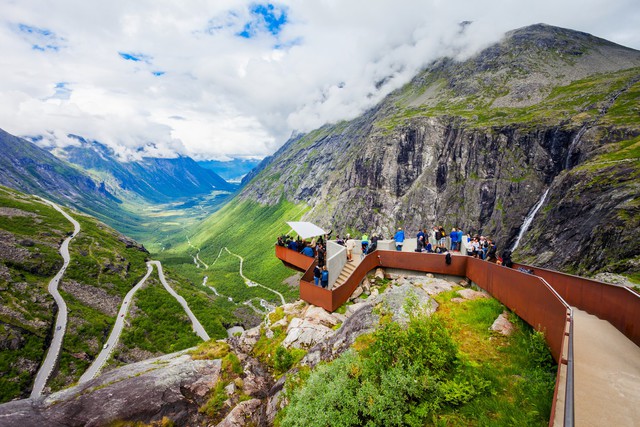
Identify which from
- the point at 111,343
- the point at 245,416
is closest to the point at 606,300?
the point at 245,416

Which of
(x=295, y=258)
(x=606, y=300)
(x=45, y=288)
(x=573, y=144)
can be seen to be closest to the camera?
(x=606, y=300)

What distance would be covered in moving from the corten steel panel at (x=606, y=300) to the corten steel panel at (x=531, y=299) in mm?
2409

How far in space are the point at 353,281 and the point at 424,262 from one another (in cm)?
558

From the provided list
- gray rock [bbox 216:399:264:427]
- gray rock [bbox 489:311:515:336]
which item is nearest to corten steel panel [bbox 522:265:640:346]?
gray rock [bbox 489:311:515:336]

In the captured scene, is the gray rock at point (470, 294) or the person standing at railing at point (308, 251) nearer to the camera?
the gray rock at point (470, 294)

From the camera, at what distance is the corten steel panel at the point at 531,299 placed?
29.9 ft

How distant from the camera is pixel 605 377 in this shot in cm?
723

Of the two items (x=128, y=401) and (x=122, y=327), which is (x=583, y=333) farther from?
(x=122, y=327)

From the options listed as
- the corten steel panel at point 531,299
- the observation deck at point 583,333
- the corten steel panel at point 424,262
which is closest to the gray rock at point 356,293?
the observation deck at point 583,333

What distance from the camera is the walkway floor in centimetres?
591

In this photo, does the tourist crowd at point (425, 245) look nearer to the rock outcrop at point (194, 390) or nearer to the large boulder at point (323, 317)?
the large boulder at point (323, 317)

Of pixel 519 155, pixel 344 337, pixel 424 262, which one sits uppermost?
pixel 519 155

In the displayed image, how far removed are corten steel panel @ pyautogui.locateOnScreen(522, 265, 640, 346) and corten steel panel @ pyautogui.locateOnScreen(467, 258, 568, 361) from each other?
241cm

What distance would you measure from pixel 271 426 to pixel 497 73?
801 feet
